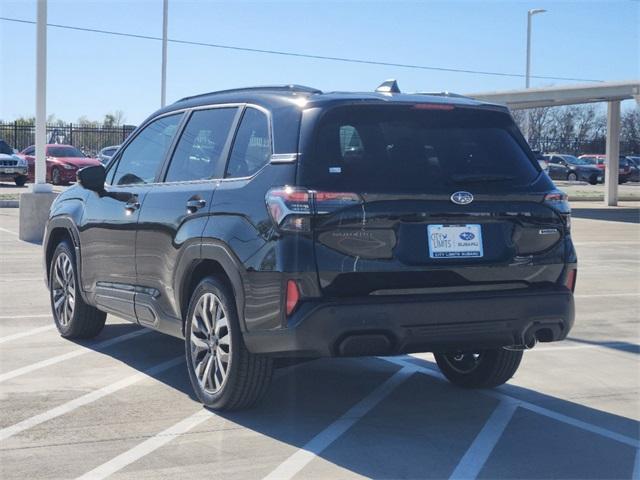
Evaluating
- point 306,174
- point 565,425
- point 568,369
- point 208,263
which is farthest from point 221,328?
point 568,369

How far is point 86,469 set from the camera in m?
4.88

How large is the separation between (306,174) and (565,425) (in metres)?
2.11

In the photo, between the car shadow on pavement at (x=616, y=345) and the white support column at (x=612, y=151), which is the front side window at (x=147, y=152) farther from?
the white support column at (x=612, y=151)

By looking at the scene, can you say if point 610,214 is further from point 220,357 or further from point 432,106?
point 220,357

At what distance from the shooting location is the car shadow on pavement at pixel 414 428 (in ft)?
16.5

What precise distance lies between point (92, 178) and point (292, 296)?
9.29ft

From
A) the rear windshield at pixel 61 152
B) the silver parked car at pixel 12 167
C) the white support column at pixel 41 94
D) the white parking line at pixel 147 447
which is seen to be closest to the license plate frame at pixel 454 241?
the white parking line at pixel 147 447

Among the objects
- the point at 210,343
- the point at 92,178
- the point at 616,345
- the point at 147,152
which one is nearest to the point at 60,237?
the point at 92,178

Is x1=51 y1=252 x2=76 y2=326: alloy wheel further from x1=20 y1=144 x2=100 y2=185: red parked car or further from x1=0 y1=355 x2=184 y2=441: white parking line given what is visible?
x1=20 y1=144 x2=100 y2=185: red parked car

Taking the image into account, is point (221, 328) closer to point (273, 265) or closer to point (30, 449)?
point (273, 265)

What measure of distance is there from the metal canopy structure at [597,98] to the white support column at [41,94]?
52.0ft

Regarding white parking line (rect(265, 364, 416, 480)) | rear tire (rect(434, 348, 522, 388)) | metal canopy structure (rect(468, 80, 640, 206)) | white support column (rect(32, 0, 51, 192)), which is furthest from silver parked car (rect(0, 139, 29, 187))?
rear tire (rect(434, 348, 522, 388))

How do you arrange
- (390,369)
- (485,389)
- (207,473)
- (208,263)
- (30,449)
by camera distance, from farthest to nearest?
(390,369)
(485,389)
(208,263)
(30,449)
(207,473)

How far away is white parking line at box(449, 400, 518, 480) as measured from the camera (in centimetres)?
493
